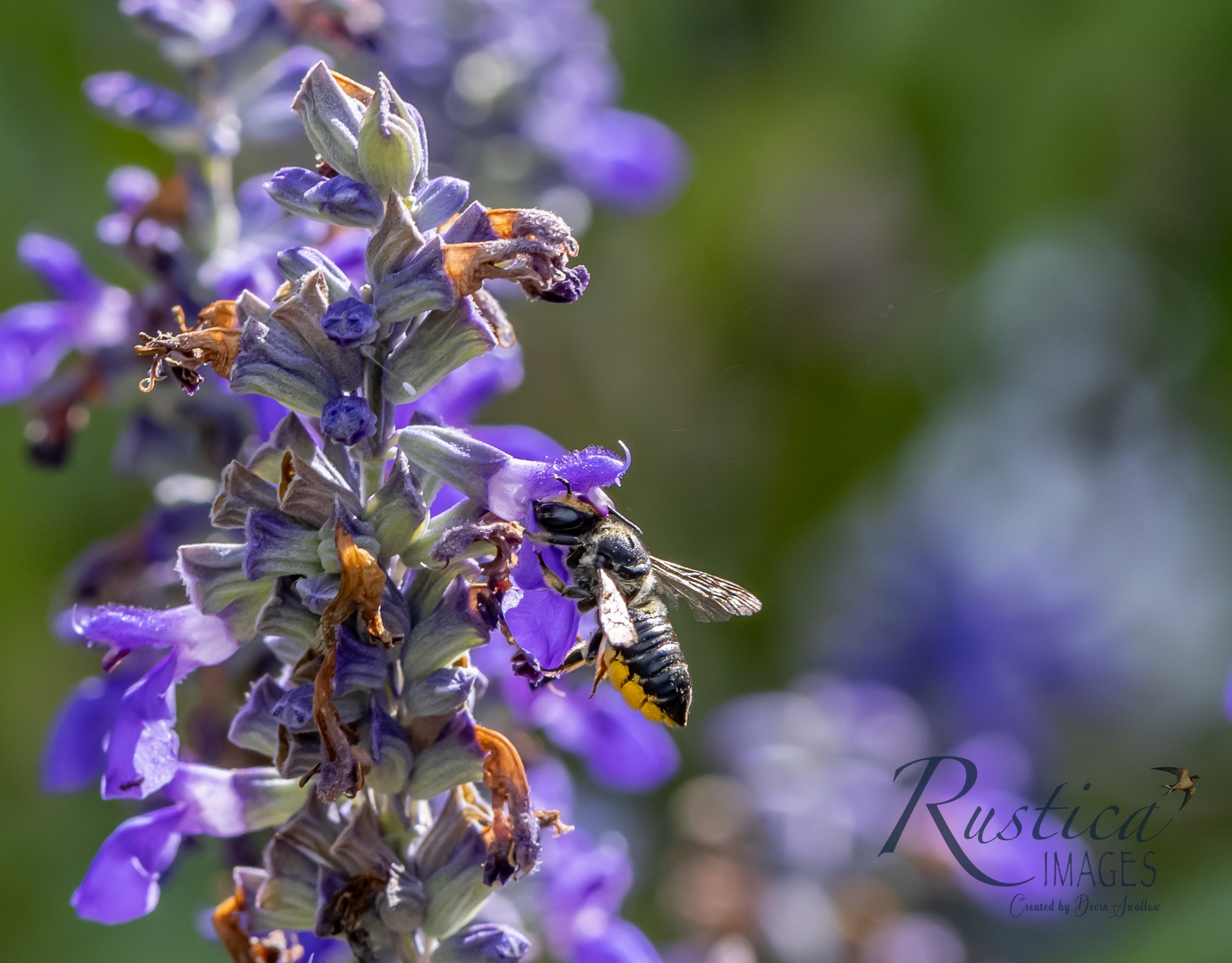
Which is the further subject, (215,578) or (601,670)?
(601,670)

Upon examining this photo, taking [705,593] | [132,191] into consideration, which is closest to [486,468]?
[705,593]

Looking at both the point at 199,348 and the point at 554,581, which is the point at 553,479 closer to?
the point at 554,581

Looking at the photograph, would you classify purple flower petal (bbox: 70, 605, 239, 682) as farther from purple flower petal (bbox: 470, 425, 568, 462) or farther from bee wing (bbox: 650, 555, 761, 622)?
bee wing (bbox: 650, 555, 761, 622)

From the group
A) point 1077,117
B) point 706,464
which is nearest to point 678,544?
point 706,464

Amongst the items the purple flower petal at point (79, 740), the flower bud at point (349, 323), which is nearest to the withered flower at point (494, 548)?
the flower bud at point (349, 323)

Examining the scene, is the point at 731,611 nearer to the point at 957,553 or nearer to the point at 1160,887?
the point at 1160,887

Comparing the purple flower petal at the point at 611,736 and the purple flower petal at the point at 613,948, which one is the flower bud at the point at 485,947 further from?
the purple flower petal at the point at 611,736

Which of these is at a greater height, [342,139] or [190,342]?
[342,139]
